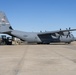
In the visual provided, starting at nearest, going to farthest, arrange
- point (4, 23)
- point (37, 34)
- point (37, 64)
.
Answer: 1. point (37, 64)
2. point (4, 23)
3. point (37, 34)

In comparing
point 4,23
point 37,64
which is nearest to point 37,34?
point 4,23

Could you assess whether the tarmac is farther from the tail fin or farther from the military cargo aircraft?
the military cargo aircraft

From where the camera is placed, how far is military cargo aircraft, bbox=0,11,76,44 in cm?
4962

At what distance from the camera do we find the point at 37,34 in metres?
51.8

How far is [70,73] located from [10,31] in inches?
1597

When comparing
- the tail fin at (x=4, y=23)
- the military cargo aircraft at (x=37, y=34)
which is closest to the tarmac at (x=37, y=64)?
the tail fin at (x=4, y=23)

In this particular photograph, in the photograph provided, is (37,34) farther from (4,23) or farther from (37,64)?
(37,64)

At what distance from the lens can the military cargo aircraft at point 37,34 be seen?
49.6 metres

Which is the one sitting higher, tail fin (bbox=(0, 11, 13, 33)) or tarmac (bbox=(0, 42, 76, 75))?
tail fin (bbox=(0, 11, 13, 33))

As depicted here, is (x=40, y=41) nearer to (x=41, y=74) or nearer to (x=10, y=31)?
(x=10, y=31)

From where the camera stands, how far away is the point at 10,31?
160 ft

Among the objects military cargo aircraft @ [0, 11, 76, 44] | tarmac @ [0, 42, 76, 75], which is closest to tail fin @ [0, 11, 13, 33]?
military cargo aircraft @ [0, 11, 76, 44]

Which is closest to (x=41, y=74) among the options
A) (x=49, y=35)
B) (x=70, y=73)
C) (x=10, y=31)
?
(x=70, y=73)

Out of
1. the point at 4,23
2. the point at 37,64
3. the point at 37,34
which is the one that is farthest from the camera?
the point at 37,34
